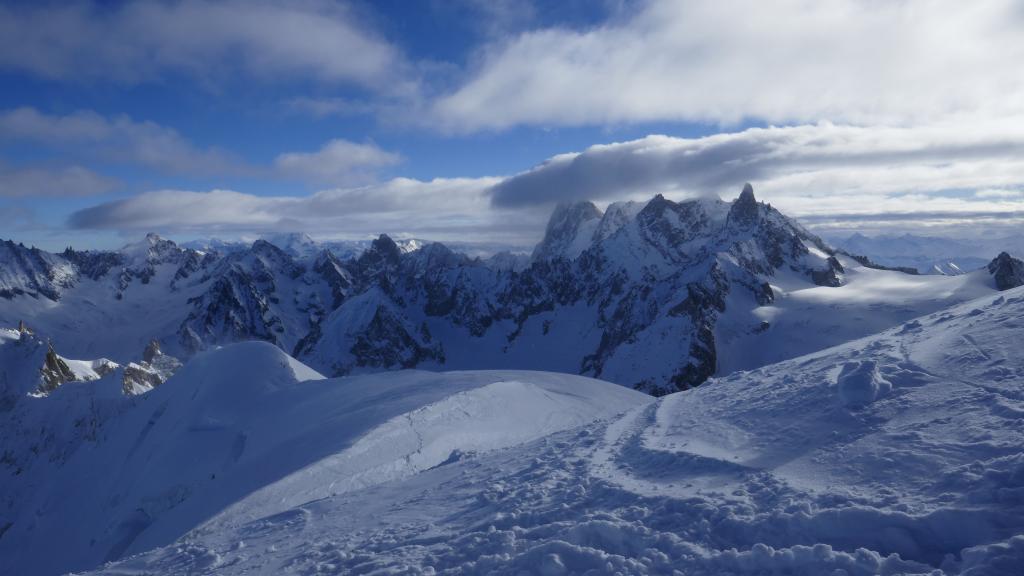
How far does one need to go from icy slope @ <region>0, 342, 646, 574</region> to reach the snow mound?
31.5 feet

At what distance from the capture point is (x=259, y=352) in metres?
34.1

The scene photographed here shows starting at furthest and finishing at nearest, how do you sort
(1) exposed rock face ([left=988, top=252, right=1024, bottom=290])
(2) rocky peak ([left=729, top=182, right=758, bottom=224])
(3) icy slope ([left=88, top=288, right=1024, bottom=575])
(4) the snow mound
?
(2) rocky peak ([left=729, top=182, right=758, bottom=224]), (1) exposed rock face ([left=988, top=252, right=1024, bottom=290]), (4) the snow mound, (3) icy slope ([left=88, top=288, right=1024, bottom=575])

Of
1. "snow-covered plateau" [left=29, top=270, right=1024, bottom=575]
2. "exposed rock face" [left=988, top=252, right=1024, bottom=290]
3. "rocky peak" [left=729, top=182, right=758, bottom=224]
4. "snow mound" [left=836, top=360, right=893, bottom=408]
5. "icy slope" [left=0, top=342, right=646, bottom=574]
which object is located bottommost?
"exposed rock face" [left=988, top=252, right=1024, bottom=290]

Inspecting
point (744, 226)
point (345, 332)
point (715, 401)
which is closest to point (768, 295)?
point (744, 226)

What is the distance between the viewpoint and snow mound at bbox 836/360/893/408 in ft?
35.5

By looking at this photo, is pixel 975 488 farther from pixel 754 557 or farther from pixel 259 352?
pixel 259 352

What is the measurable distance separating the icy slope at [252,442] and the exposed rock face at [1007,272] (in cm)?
13735

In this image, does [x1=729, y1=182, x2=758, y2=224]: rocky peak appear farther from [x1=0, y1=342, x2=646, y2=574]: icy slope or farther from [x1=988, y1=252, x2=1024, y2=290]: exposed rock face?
[x1=0, y1=342, x2=646, y2=574]: icy slope

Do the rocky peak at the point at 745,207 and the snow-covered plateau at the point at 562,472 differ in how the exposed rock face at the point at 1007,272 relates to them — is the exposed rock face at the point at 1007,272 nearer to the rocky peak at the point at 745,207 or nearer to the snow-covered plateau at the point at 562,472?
the rocky peak at the point at 745,207

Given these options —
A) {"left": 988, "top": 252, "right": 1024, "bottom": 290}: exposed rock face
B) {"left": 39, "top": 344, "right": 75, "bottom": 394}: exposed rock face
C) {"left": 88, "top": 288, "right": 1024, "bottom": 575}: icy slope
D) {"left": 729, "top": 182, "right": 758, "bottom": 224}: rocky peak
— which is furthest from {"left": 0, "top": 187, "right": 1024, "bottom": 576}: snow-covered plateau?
{"left": 729, "top": 182, "right": 758, "bottom": 224}: rocky peak

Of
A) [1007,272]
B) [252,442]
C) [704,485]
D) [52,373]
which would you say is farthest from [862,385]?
[1007,272]

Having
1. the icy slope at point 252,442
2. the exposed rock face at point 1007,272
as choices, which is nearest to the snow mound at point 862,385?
the icy slope at point 252,442

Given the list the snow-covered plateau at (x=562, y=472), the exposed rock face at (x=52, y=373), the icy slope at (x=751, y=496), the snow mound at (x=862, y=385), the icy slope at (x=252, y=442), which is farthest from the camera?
the exposed rock face at (x=52, y=373)

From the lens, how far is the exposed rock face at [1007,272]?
398 feet
